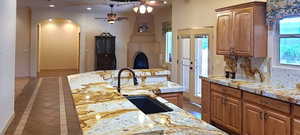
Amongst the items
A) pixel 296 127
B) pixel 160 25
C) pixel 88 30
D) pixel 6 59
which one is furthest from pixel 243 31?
pixel 88 30

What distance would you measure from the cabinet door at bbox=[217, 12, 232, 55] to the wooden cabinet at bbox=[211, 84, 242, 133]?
2.49ft

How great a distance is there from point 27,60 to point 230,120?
9.75 meters

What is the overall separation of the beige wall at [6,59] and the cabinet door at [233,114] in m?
3.66

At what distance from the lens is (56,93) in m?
7.74

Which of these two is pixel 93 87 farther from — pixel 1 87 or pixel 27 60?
pixel 27 60

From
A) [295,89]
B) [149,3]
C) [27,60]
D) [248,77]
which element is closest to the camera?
[295,89]

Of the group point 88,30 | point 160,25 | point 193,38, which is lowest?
point 193,38

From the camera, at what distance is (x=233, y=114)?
407 centimetres

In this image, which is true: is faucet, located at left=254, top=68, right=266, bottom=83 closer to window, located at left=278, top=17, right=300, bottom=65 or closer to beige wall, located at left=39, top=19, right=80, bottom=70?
window, located at left=278, top=17, right=300, bottom=65

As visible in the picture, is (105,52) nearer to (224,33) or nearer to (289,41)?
(224,33)

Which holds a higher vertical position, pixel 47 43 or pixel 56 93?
pixel 47 43

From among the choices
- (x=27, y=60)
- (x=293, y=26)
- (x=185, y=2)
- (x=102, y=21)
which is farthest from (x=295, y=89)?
(x=27, y=60)

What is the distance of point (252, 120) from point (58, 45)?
13693 millimetres

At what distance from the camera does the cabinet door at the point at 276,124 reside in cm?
307
